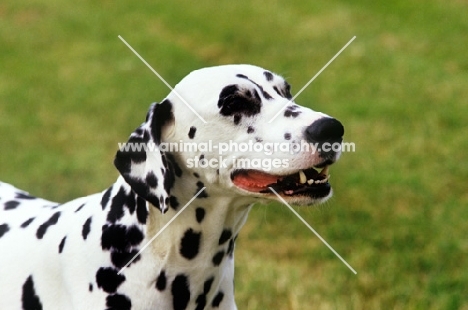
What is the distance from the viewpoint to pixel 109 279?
312 centimetres

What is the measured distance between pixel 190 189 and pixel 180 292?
0.50 m

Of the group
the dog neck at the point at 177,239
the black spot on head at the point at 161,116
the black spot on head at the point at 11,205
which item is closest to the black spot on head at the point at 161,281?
the dog neck at the point at 177,239

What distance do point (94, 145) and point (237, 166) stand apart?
5080 mm

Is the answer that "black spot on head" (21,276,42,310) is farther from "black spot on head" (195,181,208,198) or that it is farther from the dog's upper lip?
the dog's upper lip

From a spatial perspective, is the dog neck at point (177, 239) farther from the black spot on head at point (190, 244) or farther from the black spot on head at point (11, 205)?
the black spot on head at point (11, 205)

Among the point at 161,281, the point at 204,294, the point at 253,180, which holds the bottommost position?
the point at 204,294

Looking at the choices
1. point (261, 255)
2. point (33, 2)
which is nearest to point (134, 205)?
point (261, 255)

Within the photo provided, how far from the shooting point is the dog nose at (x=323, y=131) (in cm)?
286

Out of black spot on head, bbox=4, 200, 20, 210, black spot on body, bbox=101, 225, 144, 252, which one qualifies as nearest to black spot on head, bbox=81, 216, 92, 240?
black spot on body, bbox=101, 225, 144, 252

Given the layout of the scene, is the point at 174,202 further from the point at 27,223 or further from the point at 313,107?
the point at 313,107

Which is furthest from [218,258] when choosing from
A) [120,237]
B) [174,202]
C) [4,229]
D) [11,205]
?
[11,205]

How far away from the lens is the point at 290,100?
3240 mm

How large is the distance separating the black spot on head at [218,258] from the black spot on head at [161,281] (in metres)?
0.26

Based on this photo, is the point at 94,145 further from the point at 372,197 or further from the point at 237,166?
the point at 237,166
